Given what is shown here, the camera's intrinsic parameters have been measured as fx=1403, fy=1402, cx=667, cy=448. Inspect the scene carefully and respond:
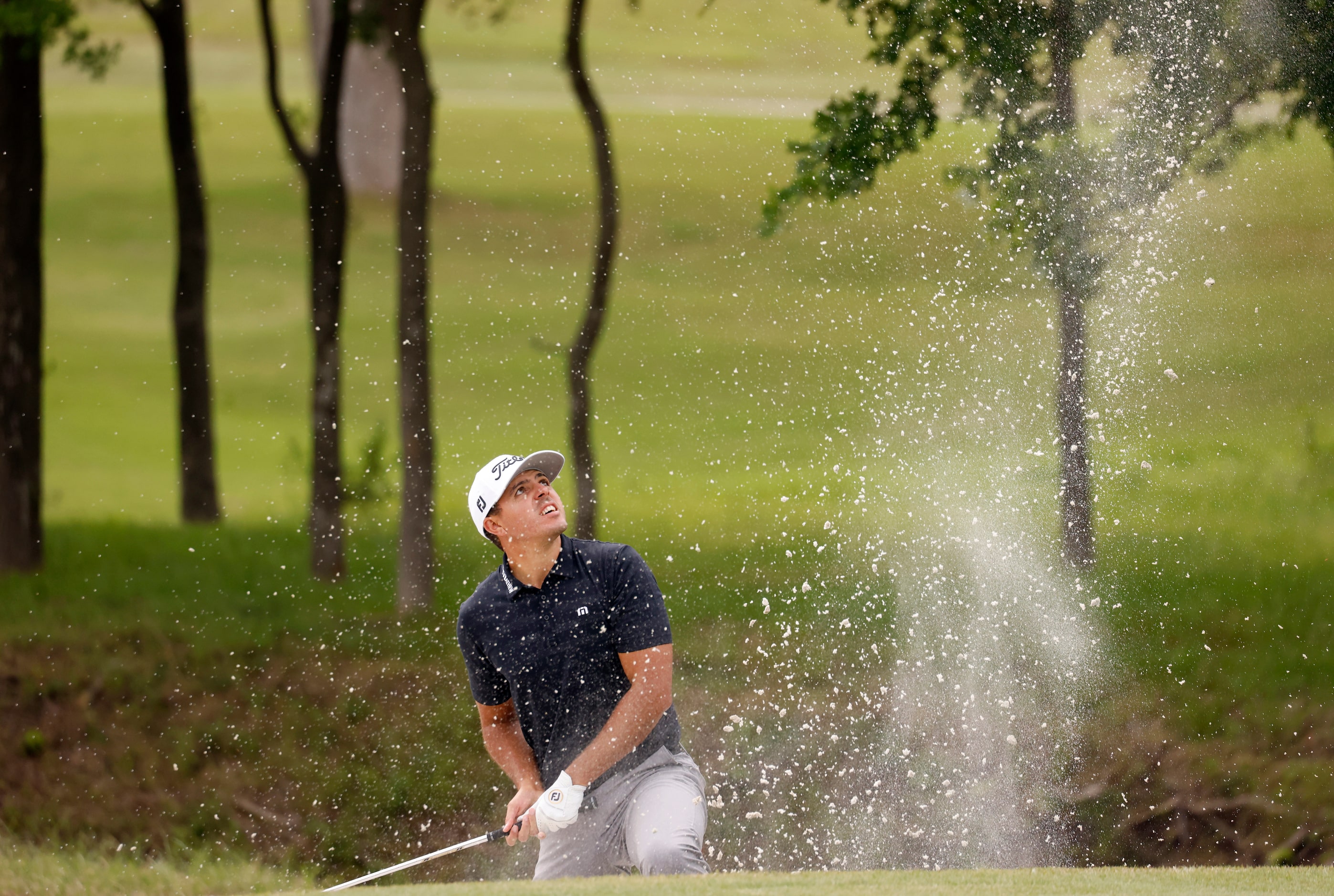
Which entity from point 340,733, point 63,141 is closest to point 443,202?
point 340,733

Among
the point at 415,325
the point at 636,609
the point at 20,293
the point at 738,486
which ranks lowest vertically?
the point at 738,486

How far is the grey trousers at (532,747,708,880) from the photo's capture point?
361 cm

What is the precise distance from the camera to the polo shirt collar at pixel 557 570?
3783 millimetres

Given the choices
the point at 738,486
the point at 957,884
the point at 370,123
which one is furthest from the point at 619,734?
the point at 370,123

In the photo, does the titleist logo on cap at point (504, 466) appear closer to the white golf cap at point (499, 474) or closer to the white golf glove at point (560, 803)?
the white golf cap at point (499, 474)

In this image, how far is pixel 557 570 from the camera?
3.78 m

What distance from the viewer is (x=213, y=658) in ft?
27.0

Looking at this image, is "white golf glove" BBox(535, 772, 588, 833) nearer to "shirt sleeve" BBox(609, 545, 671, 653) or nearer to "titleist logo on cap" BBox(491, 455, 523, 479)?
"shirt sleeve" BBox(609, 545, 671, 653)

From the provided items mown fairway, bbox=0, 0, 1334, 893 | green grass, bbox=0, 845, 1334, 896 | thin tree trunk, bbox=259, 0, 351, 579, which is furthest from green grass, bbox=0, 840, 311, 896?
green grass, bbox=0, 845, 1334, 896

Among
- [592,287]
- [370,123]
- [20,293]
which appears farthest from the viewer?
[370,123]

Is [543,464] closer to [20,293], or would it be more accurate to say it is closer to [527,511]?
[527,511]

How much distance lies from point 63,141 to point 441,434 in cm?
980

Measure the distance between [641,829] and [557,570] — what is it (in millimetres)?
719

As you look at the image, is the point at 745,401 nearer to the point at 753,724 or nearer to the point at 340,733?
the point at 753,724
